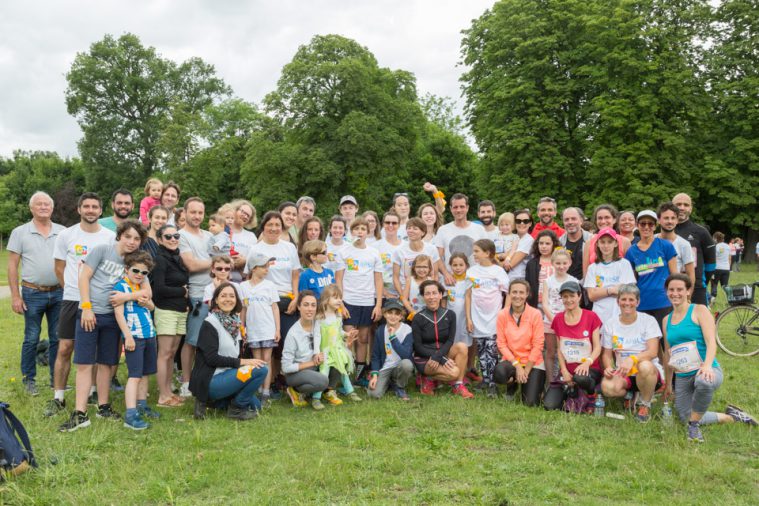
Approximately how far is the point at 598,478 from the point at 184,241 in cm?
471

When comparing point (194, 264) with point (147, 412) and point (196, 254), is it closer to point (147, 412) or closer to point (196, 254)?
point (196, 254)

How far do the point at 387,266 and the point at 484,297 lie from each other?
1349mm

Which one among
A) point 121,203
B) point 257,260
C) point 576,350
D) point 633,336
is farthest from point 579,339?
point 121,203

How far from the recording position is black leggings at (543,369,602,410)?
5879mm

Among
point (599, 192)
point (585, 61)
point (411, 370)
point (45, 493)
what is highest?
point (585, 61)

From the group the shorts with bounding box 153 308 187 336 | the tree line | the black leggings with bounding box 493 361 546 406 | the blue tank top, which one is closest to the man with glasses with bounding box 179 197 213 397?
the shorts with bounding box 153 308 187 336

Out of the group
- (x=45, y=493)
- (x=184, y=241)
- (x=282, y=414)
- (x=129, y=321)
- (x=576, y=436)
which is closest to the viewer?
(x=45, y=493)

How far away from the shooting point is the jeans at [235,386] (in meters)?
5.71

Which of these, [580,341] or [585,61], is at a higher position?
[585,61]

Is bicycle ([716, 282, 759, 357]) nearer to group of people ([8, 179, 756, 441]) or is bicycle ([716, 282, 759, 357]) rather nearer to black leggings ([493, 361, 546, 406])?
group of people ([8, 179, 756, 441])

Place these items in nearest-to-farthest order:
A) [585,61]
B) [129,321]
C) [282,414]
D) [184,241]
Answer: [129,321] < [282,414] < [184,241] < [585,61]

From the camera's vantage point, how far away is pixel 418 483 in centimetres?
417

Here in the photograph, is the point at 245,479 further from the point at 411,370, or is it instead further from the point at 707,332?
the point at 707,332

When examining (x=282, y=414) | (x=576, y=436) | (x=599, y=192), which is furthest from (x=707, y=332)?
(x=599, y=192)
